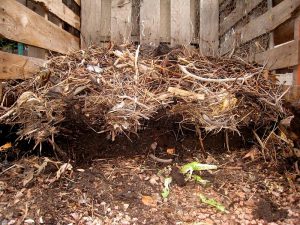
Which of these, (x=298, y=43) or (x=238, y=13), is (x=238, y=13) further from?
(x=298, y=43)

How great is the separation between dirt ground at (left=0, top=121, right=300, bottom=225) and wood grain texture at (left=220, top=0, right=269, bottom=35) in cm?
144

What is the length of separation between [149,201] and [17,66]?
47.5 inches

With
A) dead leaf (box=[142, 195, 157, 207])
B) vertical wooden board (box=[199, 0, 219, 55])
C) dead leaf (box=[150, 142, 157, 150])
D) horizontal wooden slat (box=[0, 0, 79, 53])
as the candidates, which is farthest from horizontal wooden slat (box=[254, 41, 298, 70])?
horizontal wooden slat (box=[0, 0, 79, 53])

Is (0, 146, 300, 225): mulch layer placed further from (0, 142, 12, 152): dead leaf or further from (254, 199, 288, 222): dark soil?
(0, 142, 12, 152): dead leaf

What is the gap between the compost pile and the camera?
1649 millimetres

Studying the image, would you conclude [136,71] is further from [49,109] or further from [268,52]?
[268,52]

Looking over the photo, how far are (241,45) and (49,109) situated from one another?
193 centimetres

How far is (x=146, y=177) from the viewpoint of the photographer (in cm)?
158

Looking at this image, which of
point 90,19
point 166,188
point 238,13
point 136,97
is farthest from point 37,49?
point 238,13

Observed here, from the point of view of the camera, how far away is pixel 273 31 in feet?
7.48

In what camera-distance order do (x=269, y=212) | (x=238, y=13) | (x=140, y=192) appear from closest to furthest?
(x=269, y=212), (x=140, y=192), (x=238, y=13)

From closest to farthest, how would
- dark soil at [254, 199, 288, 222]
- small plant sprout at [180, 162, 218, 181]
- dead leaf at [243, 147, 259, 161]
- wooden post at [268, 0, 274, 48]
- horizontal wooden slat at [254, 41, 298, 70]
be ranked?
dark soil at [254, 199, 288, 222] → small plant sprout at [180, 162, 218, 181] → dead leaf at [243, 147, 259, 161] → horizontal wooden slat at [254, 41, 298, 70] → wooden post at [268, 0, 274, 48]

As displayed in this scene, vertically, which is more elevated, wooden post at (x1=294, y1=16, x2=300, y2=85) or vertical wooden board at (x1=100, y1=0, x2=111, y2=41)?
vertical wooden board at (x1=100, y1=0, x2=111, y2=41)

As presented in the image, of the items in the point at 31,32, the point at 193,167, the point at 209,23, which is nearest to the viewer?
the point at 193,167
